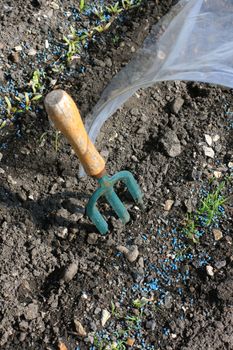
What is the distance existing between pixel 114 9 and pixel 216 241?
1.24m

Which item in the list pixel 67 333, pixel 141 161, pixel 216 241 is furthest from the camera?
pixel 141 161

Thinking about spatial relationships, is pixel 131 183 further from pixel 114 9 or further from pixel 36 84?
pixel 114 9

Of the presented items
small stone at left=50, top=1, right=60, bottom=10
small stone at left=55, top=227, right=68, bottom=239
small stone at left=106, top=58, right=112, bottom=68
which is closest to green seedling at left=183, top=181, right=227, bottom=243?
small stone at left=55, top=227, right=68, bottom=239

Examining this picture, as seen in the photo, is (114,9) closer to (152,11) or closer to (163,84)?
(152,11)

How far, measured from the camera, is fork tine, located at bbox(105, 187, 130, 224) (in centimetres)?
229

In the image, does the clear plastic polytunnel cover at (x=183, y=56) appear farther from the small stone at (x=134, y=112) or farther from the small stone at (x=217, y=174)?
the small stone at (x=217, y=174)

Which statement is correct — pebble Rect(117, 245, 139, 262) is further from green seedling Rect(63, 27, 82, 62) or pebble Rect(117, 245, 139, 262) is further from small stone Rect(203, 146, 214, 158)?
green seedling Rect(63, 27, 82, 62)

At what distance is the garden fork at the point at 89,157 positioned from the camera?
76.2 inches

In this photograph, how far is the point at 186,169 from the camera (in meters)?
2.56

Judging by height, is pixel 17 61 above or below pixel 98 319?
above

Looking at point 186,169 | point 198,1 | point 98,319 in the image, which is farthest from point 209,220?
point 198,1

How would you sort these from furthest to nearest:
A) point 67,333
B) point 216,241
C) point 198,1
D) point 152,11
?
point 152,11 < point 198,1 < point 216,241 < point 67,333

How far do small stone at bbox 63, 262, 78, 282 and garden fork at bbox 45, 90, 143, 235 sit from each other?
165 mm

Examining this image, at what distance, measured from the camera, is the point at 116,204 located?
2330 millimetres
